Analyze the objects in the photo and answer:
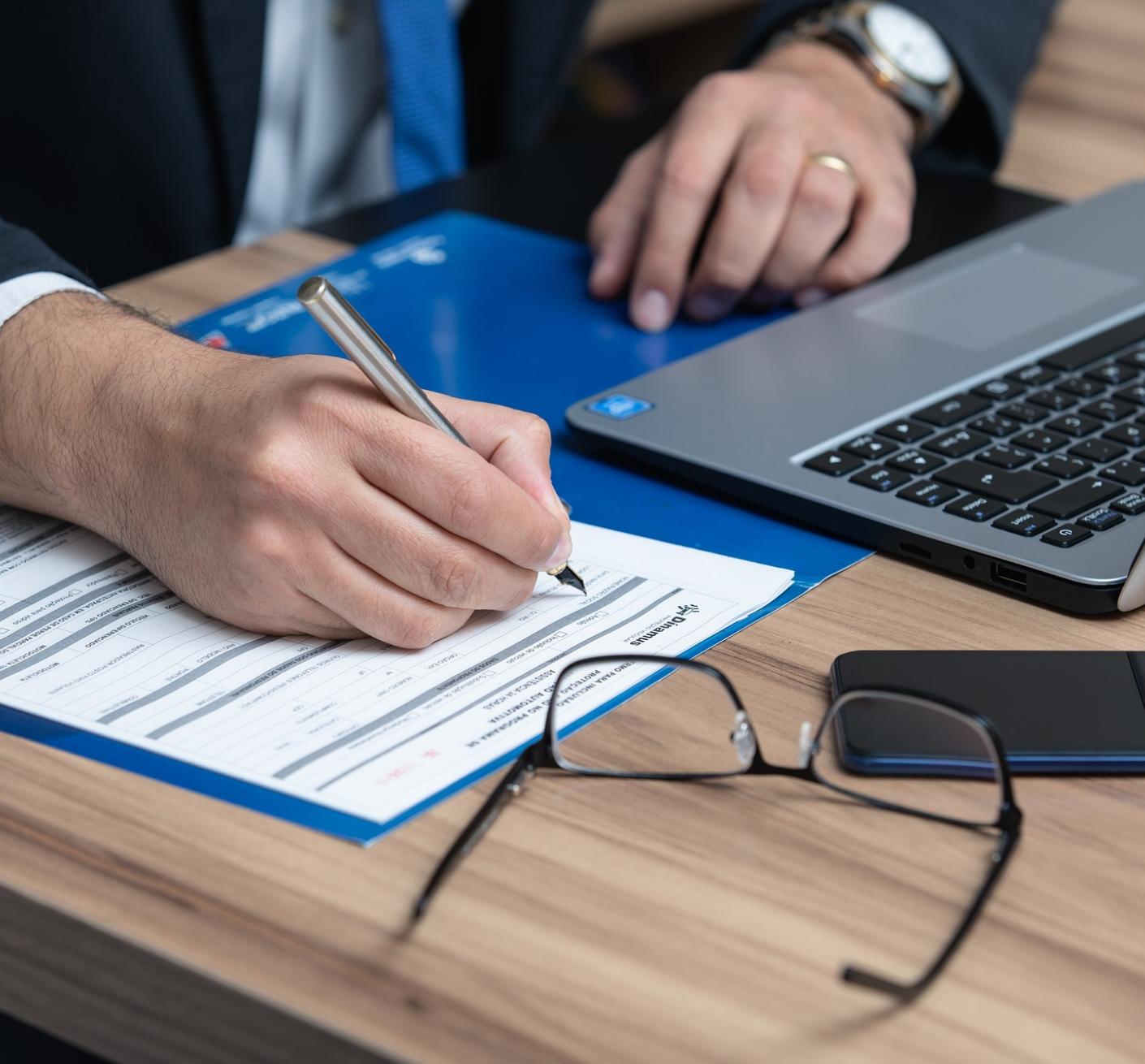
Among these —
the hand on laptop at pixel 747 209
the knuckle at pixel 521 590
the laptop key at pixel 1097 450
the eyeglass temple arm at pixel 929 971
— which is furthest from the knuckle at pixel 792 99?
the eyeglass temple arm at pixel 929 971

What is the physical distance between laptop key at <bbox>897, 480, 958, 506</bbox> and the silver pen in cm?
16

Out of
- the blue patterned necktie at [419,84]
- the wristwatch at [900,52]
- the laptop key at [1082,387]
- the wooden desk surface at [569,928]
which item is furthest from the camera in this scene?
the blue patterned necktie at [419,84]

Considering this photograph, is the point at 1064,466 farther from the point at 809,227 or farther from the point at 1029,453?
the point at 809,227

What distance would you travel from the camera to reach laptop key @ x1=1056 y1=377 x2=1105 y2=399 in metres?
0.68

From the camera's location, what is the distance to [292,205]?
1312 mm

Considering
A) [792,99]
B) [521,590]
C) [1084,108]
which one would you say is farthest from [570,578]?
[1084,108]

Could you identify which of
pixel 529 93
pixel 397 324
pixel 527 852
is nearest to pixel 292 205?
pixel 529 93

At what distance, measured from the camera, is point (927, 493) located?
24.1 inches

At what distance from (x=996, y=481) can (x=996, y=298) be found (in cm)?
24

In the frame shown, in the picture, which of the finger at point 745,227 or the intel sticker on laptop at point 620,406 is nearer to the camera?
the intel sticker on laptop at point 620,406

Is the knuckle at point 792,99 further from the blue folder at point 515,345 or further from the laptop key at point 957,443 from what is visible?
the laptop key at point 957,443

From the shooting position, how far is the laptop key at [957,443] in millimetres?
638

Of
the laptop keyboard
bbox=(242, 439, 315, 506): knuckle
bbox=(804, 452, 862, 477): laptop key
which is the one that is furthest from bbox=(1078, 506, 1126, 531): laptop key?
bbox=(242, 439, 315, 506): knuckle

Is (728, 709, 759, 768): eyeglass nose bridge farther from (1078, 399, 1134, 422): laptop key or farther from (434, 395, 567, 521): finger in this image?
(1078, 399, 1134, 422): laptop key
